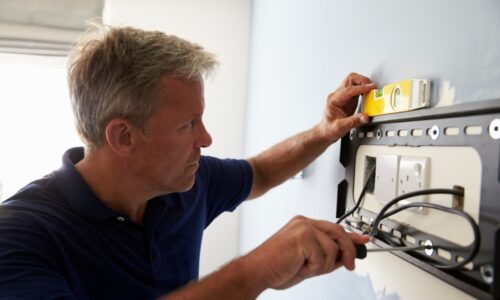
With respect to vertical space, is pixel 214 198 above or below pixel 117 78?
below

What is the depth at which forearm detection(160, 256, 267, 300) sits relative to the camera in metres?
0.50

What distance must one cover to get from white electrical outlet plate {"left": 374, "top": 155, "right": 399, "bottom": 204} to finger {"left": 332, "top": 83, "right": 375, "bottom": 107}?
14cm

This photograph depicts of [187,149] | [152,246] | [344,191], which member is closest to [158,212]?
[152,246]

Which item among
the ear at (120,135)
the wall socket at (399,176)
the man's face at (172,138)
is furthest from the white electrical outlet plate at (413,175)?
the ear at (120,135)

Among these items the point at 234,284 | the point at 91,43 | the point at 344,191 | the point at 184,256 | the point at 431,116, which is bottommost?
the point at 184,256

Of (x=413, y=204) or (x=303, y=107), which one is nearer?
(x=413, y=204)

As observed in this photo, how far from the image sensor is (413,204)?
451mm

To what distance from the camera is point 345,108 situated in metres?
0.70

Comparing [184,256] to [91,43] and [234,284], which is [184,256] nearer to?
[234,284]

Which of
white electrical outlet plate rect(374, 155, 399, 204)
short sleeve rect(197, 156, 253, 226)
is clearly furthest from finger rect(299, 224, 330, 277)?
short sleeve rect(197, 156, 253, 226)

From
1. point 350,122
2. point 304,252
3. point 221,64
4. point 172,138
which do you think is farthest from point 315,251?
point 221,64

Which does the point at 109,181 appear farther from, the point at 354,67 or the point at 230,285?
the point at 354,67

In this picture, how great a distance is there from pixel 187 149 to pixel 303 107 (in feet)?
1.39

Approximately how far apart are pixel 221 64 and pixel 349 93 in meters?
1.49
